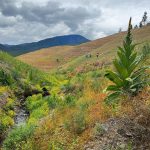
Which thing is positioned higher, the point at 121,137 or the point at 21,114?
the point at 121,137

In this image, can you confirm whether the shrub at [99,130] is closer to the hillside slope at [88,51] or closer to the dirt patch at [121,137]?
the dirt patch at [121,137]

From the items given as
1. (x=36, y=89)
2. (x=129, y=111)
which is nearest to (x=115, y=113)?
(x=129, y=111)

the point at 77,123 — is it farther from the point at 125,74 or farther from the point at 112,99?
the point at 125,74

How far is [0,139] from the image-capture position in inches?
591

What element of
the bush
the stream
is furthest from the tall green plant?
the stream

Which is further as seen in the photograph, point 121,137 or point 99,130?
point 99,130

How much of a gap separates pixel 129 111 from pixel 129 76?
2.07 metres

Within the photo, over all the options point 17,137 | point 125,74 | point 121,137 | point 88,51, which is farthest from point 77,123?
point 88,51

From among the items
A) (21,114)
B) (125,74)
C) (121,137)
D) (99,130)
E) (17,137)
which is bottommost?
(21,114)

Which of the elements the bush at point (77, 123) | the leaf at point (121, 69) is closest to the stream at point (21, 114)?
the bush at point (77, 123)

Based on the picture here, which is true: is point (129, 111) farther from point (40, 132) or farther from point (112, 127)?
point (40, 132)

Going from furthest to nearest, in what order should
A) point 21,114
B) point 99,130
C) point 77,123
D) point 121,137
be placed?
1. point 21,114
2. point 77,123
3. point 99,130
4. point 121,137

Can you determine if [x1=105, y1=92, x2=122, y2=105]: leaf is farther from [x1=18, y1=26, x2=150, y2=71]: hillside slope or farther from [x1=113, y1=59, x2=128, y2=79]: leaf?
[x1=18, y1=26, x2=150, y2=71]: hillside slope

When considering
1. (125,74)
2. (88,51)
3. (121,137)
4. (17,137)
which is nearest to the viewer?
(121,137)
